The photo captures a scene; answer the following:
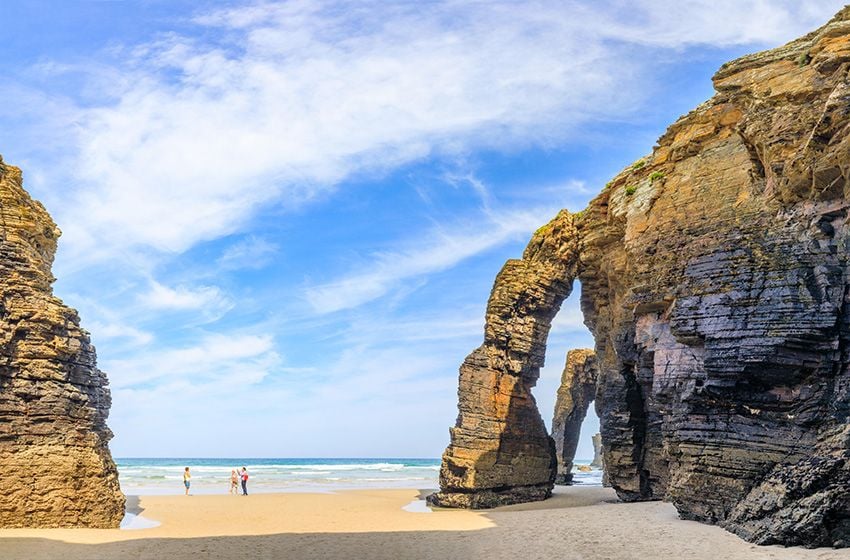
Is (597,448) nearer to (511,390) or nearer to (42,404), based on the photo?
(511,390)

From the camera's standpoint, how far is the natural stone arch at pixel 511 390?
30.5 m

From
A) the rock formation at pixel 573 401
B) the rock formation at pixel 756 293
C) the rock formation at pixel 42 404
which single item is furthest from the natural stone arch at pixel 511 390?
the rock formation at pixel 573 401

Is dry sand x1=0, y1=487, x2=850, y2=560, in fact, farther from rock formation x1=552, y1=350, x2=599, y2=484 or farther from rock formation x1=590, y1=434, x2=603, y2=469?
rock formation x1=590, y1=434, x2=603, y2=469

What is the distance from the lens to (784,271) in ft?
53.5

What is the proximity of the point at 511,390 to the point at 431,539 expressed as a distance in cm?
1442

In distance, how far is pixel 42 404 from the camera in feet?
65.0

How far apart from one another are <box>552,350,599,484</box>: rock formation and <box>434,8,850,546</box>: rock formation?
2740 centimetres

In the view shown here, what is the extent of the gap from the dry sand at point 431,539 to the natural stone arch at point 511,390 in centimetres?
427

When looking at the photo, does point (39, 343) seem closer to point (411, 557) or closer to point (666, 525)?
point (411, 557)

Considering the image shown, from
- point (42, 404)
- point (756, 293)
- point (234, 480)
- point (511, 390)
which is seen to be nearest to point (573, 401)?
point (511, 390)

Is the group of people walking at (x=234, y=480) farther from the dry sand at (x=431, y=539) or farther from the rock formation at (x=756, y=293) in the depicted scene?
the rock formation at (x=756, y=293)

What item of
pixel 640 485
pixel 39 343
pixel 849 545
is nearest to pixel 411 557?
pixel 849 545

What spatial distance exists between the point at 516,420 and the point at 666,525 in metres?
14.9

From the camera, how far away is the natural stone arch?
3052 cm
